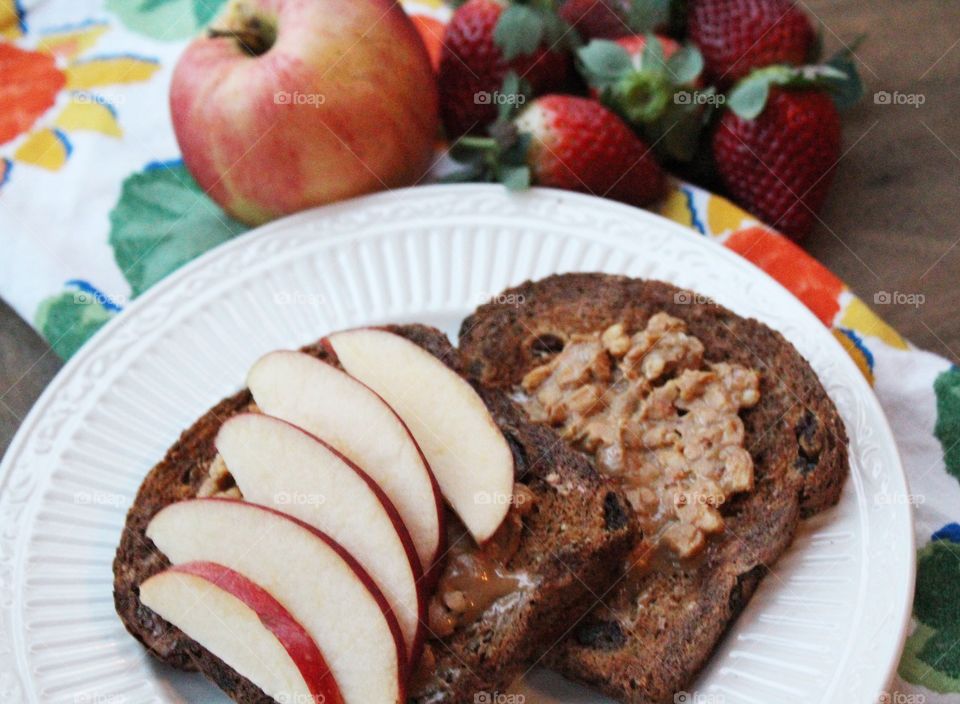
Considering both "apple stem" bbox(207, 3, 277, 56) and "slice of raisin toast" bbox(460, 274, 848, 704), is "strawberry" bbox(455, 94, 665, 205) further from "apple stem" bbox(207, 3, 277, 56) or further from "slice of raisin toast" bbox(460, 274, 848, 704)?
"apple stem" bbox(207, 3, 277, 56)

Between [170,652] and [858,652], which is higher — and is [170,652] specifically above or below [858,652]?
below

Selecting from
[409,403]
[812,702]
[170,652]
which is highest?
[409,403]

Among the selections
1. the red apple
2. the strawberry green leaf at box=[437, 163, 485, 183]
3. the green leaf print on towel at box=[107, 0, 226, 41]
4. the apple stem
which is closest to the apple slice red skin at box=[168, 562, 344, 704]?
the red apple

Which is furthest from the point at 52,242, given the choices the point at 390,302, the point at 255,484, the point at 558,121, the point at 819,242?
the point at 819,242

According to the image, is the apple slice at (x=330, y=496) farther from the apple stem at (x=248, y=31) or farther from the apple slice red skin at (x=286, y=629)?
the apple stem at (x=248, y=31)

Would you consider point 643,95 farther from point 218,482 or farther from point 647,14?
point 218,482

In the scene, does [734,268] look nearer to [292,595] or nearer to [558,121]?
[558,121]

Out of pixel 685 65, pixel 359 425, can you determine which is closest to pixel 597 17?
pixel 685 65
